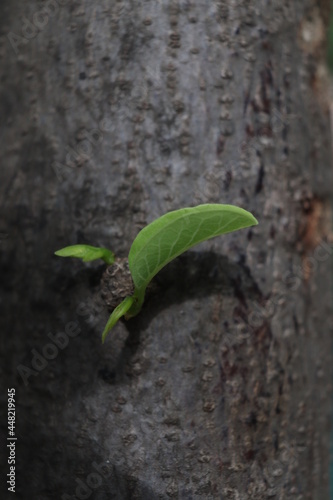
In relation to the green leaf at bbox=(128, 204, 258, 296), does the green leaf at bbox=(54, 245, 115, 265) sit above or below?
below

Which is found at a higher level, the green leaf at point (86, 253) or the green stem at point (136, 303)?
the green leaf at point (86, 253)

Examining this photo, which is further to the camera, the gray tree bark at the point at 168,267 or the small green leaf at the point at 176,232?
the gray tree bark at the point at 168,267

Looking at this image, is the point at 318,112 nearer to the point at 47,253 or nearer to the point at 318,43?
the point at 318,43

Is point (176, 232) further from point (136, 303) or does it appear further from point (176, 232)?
point (136, 303)

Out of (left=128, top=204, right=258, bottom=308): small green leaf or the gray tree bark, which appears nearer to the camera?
(left=128, top=204, right=258, bottom=308): small green leaf

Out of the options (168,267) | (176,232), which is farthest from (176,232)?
(168,267)
